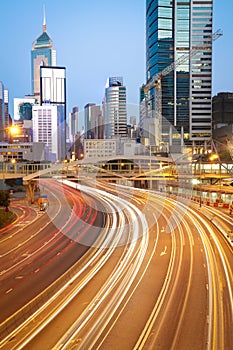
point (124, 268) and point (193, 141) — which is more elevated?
point (193, 141)

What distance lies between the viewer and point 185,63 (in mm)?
155250

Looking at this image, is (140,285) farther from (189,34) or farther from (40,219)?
(189,34)

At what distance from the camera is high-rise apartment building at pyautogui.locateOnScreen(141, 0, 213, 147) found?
149125mm

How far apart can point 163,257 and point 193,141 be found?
409 ft

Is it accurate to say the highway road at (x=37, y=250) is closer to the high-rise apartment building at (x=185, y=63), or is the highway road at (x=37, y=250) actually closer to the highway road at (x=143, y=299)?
the highway road at (x=143, y=299)

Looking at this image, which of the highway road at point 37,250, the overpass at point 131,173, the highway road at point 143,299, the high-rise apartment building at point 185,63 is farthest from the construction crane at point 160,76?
the highway road at point 143,299

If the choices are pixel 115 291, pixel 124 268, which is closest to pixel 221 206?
pixel 124 268

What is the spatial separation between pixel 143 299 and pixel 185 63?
147526 millimetres

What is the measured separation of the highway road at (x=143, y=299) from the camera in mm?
13289

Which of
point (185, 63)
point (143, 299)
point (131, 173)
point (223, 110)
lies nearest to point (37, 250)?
point (143, 299)

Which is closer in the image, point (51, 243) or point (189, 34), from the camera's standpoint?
point (51, 243)

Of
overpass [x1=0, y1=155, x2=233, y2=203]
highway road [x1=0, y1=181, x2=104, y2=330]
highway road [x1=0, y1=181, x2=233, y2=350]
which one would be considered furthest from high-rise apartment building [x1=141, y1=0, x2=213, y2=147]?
highway road [x1=0, y1=181, x2=233, y2=350]

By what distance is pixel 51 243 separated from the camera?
3022 cm

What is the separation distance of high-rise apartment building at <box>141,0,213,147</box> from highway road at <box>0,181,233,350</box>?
121520 millimetres
